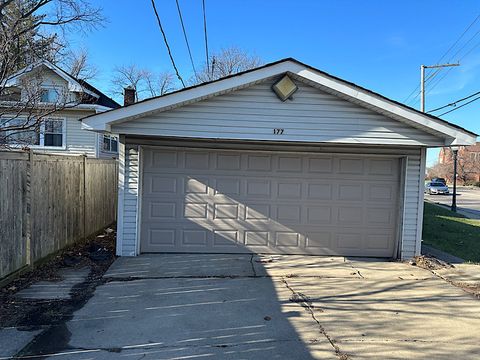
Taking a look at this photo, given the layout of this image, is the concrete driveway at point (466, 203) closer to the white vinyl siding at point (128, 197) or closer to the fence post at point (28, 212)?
the white vinyl siding at point (128, 197)

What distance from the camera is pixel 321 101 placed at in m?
7.47

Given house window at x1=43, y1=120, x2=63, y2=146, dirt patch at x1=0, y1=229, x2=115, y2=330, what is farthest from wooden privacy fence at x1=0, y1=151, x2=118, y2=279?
house window at x1=43, y1=120, x2=63, y2=146

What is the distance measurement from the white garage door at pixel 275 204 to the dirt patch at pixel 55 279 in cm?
111

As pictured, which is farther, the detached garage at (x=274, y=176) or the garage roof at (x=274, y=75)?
the detached garage at (x=274, y=176)

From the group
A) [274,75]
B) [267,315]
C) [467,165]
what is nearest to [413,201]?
[274,75]

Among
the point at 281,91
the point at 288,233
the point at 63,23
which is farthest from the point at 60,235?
the point at 63,23

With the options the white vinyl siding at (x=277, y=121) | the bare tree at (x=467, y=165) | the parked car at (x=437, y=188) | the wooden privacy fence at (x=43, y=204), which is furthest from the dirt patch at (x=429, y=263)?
the bare tree at (x=467, y=165)

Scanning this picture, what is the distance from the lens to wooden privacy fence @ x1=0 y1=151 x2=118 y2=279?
18.1ft

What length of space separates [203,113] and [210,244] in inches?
108

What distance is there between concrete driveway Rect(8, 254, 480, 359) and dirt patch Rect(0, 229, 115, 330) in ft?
0.72

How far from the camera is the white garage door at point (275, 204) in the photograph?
8.07 metres

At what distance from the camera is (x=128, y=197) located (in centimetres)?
778

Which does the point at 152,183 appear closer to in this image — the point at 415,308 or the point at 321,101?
the point at 321,101

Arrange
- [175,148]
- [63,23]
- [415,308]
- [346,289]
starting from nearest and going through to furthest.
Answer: [415,308] → [346,289] → [175,148] → [63,23]
